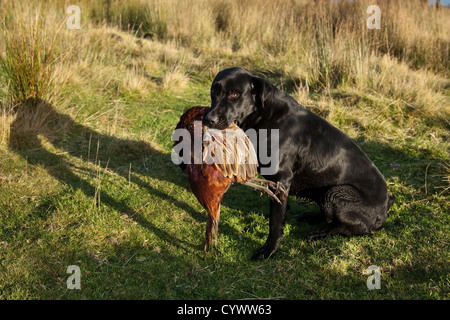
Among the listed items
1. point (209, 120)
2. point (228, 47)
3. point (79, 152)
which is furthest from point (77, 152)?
point (228, 47)

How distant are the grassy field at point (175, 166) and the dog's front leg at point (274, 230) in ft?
0.29

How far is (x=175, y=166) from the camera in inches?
196

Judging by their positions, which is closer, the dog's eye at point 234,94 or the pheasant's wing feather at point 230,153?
the pheasant's wing feather at point 230,153

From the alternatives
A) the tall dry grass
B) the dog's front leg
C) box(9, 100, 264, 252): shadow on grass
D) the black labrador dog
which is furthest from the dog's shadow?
the black labrador dog

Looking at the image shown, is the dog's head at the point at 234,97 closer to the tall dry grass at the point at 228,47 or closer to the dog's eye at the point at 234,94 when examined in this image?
the dog's eye at the point at 234,94

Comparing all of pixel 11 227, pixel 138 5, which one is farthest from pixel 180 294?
pixel 138 5

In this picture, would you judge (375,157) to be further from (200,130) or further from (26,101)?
(26,101)

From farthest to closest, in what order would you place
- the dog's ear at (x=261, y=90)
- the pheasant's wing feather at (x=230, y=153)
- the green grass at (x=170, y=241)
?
the dog's ear at (x=261, y=90) < the green grass at (x=170, y=241) < the pheasant's wing feather at (x=230, y=153)

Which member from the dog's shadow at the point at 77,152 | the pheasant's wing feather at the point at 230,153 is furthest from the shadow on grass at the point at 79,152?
the pheasant's wing feather at the point at 230,153

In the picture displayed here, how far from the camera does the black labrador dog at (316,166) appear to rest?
3416mm

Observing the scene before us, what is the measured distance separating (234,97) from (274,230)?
1.22 meters

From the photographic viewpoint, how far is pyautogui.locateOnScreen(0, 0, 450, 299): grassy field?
314cm

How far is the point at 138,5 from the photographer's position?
10.4 meters

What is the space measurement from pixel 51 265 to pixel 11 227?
0.77 metres
